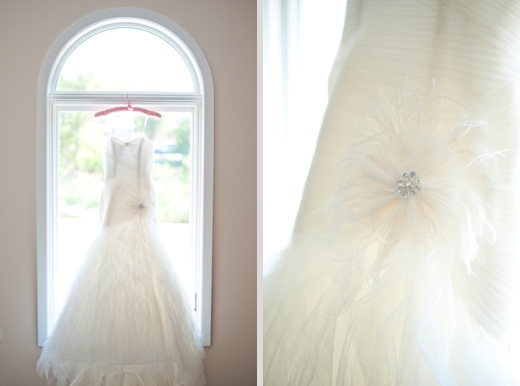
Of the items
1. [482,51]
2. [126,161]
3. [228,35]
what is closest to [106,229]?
[126,161]

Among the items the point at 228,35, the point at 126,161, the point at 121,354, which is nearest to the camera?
the point at 121,354

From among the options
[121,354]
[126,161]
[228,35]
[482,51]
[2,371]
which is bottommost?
[2,371]

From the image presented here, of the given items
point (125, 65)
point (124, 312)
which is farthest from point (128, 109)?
point (124, 312)

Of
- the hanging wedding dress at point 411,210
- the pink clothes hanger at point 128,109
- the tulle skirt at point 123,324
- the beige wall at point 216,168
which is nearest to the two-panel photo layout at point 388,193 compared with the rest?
the hanging wedding dress at point 411,210

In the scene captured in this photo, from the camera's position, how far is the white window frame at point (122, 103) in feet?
5.15

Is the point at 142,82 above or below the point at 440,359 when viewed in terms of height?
above

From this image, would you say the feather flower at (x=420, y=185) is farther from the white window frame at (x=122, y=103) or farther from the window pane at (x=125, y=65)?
the window pane at (x=125, y=65)

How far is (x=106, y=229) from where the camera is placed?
144 cm

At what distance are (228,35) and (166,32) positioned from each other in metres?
0.31

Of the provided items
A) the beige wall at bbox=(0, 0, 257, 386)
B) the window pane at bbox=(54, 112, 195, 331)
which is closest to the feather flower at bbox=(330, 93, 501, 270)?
the beige wall at bbox=(0, 0, 257, 386)

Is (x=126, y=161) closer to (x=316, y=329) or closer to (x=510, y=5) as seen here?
(x=316, y=329)

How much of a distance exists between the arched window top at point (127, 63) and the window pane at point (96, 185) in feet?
0.52

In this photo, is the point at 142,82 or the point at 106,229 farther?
the point at 142,82

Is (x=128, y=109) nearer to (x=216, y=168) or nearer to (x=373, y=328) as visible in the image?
(x=216, y=168)
